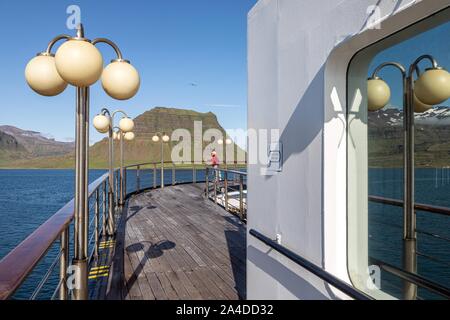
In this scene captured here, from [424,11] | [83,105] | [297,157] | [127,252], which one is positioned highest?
[424,11]

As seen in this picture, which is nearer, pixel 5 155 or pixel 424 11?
pixel 424 11

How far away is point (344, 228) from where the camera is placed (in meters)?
1.43

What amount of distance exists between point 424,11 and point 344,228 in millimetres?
893

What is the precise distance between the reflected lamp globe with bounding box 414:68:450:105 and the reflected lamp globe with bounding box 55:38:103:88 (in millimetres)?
1416

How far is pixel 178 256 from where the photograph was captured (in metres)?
3.55

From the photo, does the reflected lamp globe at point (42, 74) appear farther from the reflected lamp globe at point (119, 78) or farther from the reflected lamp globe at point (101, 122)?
the reflected lamp globe at point (101, 122)

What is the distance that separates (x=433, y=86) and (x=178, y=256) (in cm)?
298

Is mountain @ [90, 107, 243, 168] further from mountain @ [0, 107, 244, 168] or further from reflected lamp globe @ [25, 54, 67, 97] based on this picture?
reflected lamp globe @ [25, 54, 67, 97]

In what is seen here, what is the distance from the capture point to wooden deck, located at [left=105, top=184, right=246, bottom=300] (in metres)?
2.67

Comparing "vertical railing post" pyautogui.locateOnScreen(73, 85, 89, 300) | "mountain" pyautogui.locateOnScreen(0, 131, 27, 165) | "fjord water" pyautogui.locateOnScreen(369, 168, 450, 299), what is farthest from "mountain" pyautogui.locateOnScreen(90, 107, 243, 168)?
"fjord water" pyautogui.locateOnScreen(369, 168, 450, 299)

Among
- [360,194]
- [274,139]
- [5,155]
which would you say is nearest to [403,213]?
[360,194]

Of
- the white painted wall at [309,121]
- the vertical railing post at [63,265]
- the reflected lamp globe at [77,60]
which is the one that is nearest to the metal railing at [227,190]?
the white painted wall at [309,121]

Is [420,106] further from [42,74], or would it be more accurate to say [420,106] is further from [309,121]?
[42,74]
